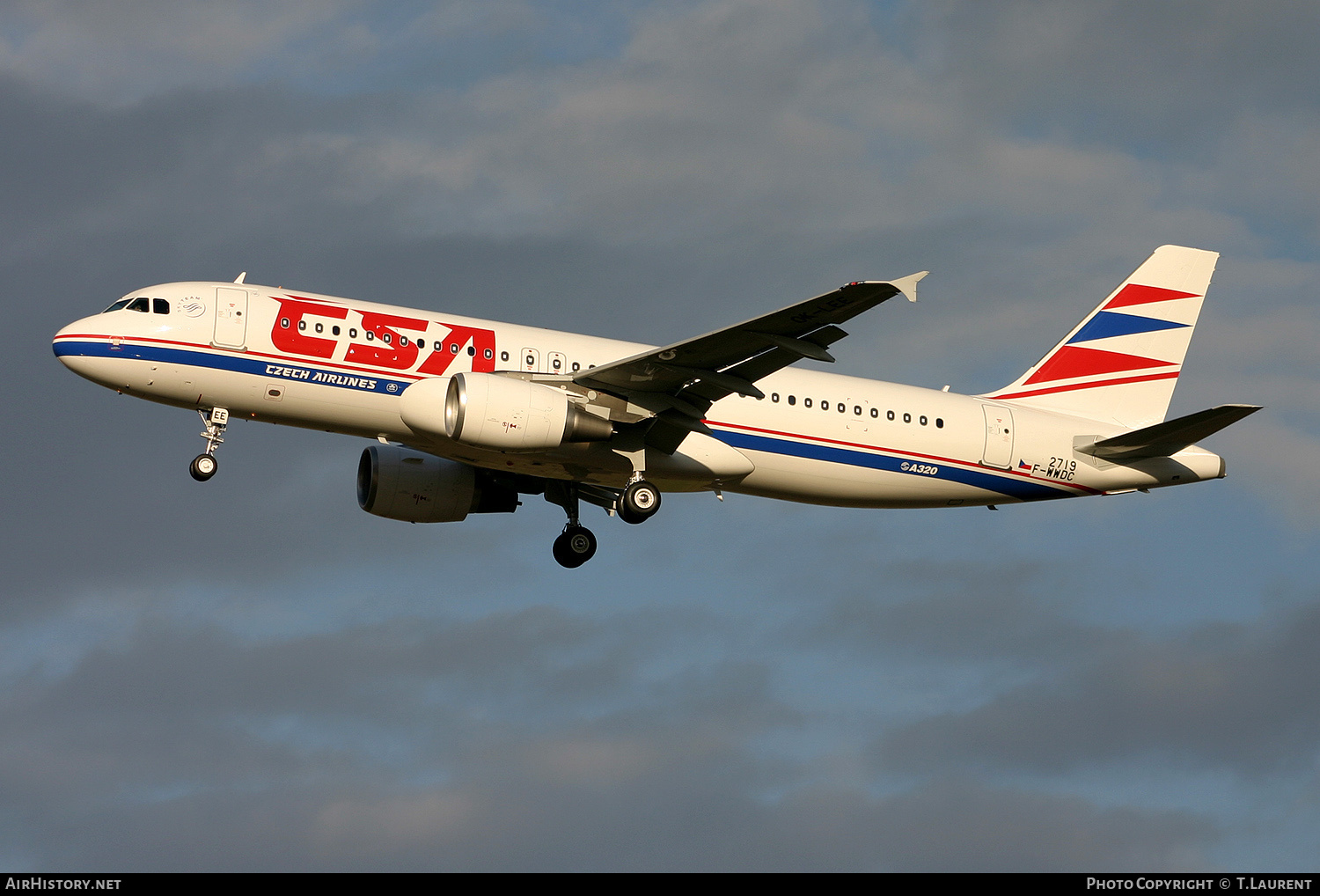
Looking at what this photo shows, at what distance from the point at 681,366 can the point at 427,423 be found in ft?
19.2

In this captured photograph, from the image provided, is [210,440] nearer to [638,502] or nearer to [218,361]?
[218,361]

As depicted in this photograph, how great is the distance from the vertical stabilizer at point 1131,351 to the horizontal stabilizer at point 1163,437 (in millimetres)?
1898

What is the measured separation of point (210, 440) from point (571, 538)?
10.2 m

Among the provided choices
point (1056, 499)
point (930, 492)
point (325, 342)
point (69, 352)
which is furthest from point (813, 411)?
point (69, 352)

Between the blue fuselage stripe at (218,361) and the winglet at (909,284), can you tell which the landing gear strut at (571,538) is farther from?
the winglet at (909,284)

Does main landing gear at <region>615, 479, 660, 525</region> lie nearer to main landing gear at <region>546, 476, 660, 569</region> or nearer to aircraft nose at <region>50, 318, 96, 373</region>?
main landing gear at <region>546, 476, 660, 569</region>

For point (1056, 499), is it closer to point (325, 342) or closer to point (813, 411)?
point (813, 411)

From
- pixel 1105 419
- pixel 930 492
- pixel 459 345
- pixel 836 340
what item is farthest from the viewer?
pixel 1105 419

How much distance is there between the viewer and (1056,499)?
42.4m

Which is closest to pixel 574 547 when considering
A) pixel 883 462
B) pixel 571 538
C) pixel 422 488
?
pixel 571 538

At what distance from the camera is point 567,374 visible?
3784cm

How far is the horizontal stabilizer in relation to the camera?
126ft

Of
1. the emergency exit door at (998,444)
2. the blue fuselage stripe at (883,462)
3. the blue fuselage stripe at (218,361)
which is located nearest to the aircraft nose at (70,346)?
the blue fuselage stripe at (218,361)

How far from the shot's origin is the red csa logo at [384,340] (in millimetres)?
36469
